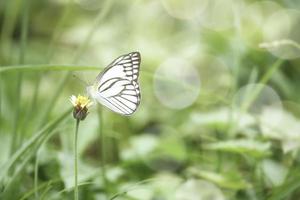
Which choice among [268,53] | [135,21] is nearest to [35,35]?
[135,21]

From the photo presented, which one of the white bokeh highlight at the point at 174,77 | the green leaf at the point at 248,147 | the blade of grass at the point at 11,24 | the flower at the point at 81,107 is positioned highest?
the blade of grass at the point at 11,24

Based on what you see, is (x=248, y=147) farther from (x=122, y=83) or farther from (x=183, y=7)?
(x=183, y=7)

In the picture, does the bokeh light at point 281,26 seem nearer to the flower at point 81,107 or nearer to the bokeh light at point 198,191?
the bokeh light at point 198,191

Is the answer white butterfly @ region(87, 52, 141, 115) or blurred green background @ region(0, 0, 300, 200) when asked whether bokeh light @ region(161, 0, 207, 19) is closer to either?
blurred green background @ region(0, 0, 300, 200)

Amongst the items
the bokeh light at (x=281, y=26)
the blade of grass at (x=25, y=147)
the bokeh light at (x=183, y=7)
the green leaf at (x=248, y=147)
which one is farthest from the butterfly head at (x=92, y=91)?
the bokeh light at (x=183, y=7)

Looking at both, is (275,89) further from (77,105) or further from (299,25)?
(77,105)

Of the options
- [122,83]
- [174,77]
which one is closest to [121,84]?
[122,83]
